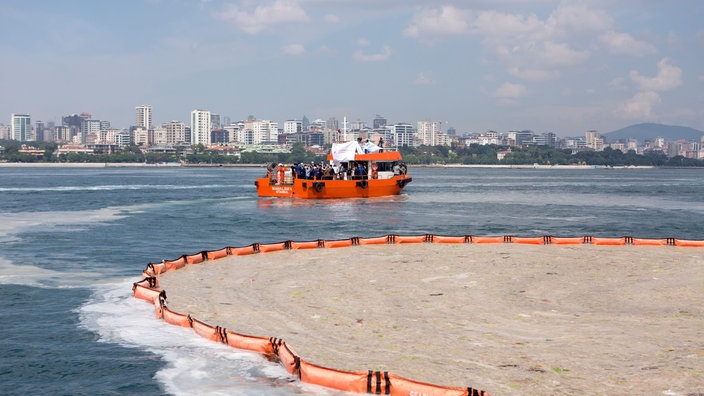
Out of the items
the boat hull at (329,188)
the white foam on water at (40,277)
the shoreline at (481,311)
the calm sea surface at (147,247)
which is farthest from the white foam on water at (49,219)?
the shoreline at (481,311)

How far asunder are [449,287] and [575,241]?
11.7 m

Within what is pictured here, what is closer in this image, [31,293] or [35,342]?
[35,342]

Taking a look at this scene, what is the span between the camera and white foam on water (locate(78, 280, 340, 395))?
13002mm

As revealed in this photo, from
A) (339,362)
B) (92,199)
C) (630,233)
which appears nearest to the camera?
(339,362)

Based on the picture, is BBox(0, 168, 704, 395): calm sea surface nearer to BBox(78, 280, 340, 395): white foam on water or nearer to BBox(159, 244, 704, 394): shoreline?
BBox(78, 280, 340, 395): white foam on water

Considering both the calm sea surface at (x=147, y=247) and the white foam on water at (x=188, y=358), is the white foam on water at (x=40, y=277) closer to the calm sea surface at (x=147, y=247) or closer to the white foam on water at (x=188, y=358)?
the calm sea surface at (x=147, y=247)

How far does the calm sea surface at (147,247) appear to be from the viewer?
14.0 metres

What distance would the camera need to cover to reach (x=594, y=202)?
2803 inches

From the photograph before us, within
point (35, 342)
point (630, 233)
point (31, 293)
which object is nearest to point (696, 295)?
point (35, 342)

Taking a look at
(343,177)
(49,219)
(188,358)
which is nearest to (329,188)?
(343,177)

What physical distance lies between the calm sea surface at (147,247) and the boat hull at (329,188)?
1.92 m

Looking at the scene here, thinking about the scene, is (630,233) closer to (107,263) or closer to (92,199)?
(107,263)

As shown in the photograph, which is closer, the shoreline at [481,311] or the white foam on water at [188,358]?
the white foam on water at [188,358]

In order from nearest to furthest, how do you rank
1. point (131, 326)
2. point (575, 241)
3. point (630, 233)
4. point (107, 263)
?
point (131, 326)
point (107, 263)
point (575, 241)
point (630, 233)
